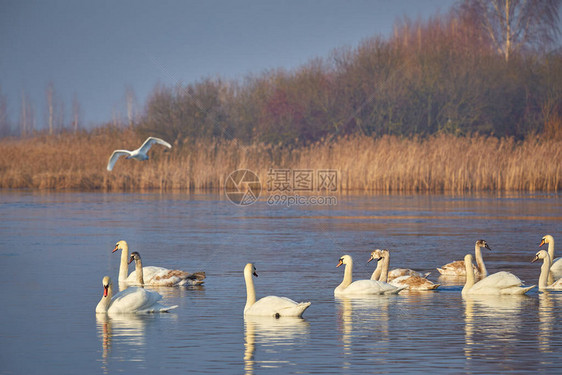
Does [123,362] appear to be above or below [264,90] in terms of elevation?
below

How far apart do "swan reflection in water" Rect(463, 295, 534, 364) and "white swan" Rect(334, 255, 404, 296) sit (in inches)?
37.7

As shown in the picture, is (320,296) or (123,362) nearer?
Answer: (123,362)

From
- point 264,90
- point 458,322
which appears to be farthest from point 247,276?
point 264,90

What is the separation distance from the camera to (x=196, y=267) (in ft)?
46.3

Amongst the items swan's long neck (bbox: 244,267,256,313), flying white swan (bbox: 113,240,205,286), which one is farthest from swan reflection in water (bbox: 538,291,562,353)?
flying white swan (bbox: 113,240,205,286)

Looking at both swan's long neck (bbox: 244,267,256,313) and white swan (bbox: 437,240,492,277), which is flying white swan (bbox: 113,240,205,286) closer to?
swan's long neck (bbox: 244,267,256,313)

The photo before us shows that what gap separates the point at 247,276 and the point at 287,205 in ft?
60.9

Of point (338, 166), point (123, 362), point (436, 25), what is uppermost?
point (436, 25)

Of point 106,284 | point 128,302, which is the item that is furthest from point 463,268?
point 106,284

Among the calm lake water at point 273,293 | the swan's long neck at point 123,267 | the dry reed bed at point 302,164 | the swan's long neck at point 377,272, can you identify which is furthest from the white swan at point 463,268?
the dry reed bed at point 302,164

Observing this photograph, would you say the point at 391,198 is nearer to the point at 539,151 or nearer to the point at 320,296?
the point at 539,151

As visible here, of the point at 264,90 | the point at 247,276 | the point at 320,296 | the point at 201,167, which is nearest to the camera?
the point at 247,276

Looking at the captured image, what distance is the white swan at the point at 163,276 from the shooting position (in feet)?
40.1

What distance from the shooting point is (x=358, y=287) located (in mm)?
11391
